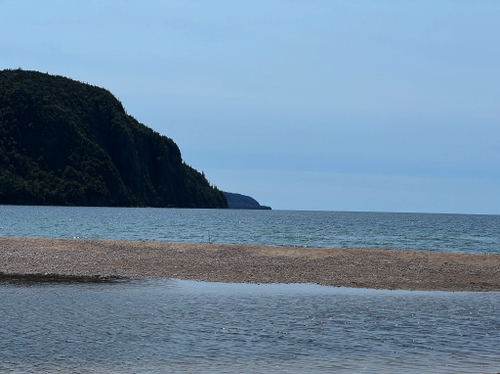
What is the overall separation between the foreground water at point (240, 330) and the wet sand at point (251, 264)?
12.9ft

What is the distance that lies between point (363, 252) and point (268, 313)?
901 inches

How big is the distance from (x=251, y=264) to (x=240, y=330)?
707 inches

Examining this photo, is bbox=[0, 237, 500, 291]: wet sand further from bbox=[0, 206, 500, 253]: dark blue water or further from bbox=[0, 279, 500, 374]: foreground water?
bbox=[0, 206, 500, 253]: dark blue water

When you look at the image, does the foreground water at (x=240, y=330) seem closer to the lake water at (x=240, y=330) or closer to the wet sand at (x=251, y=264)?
the lake water at (x=240, y=330)

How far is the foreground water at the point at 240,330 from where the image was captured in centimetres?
1497

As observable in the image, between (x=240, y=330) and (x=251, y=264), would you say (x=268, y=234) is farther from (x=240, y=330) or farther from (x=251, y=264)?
(x=240, y=330)

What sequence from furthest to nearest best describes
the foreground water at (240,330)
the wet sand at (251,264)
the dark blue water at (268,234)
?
the dark blue water at (268,234) < the wet sand at (251,264) < the foreground water at (240,330)

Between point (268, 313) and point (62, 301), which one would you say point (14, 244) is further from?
point (268, 313)

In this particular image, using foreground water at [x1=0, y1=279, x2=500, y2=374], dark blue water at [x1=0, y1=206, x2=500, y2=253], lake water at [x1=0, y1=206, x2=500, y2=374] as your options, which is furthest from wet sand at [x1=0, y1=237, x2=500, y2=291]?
dark blue water at [x1=0, y1=206, x2=500, y2=253]

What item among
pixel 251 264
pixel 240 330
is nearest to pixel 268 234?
pixel 251 264

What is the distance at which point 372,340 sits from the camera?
1784 cm

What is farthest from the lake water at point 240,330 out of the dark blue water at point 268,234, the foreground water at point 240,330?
the dark blue water at point 268,234

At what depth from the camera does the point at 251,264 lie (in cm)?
3666

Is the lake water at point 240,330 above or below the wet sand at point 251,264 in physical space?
below
